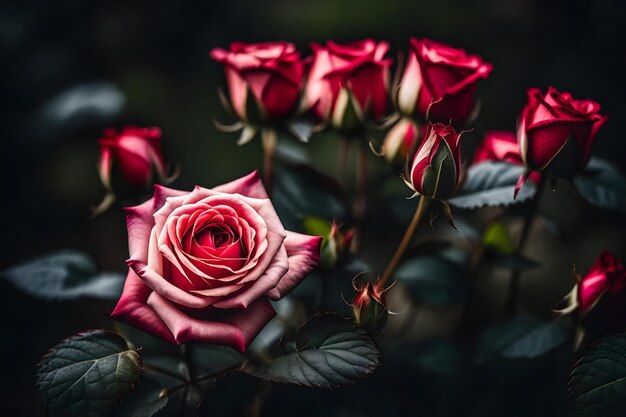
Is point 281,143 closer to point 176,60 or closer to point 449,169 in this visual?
point 449,169

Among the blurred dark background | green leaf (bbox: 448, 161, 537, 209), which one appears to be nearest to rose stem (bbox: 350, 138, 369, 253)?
green leaf (bbox: 448, 161, 537, 209)

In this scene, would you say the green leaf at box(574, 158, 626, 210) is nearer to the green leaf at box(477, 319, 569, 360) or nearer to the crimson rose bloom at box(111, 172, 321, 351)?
the green leaf at box(477, 319, 569, 360)

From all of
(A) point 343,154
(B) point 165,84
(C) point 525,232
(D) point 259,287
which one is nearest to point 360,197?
(A) point 343,154

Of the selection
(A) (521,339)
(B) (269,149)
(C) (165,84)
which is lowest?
(C) (165,84)

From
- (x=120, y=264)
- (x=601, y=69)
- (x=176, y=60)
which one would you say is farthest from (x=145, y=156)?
(x=601, y=69)

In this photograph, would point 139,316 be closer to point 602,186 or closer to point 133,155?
point 133,155

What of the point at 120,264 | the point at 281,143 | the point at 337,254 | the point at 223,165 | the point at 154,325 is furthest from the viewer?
the point at 223,165
